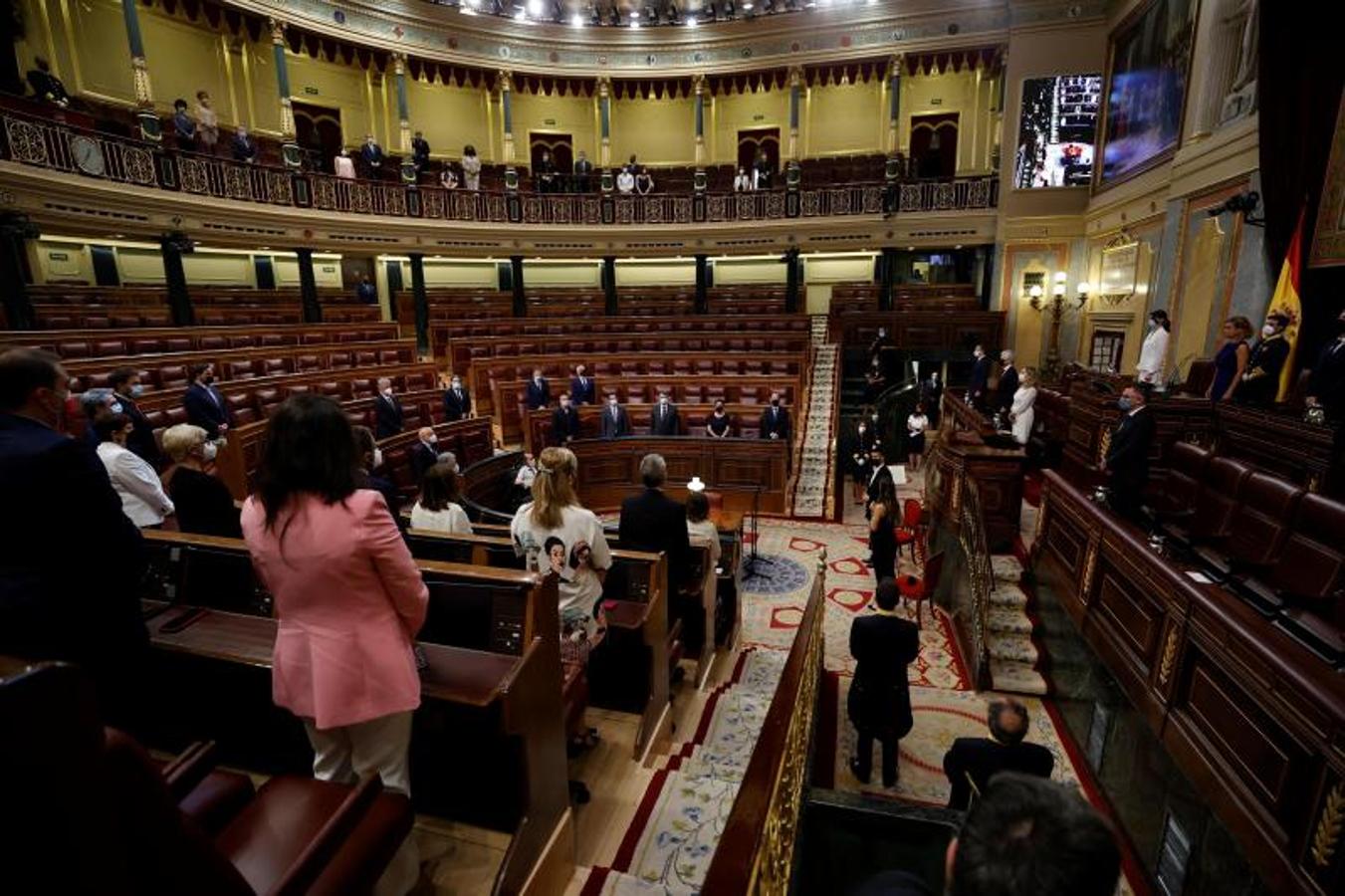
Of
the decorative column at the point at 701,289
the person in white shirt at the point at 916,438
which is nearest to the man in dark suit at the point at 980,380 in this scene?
the person in white shirt at the point at 916,438

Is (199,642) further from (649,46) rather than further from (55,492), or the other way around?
(649,46)

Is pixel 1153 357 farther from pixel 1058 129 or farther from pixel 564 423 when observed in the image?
pixel 1058 129

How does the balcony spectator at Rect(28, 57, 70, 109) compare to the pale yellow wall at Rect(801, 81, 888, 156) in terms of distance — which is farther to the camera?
the pale yellow wall at Rect(801, 81, 888, 156)

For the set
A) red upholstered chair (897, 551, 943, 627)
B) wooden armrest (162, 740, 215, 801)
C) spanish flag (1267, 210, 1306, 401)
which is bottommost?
red upholstered chair (897, 551, 943, 627)

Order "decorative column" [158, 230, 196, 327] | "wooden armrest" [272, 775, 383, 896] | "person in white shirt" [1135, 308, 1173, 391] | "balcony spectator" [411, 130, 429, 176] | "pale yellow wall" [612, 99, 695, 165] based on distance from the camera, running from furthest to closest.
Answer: "pale yellow wall" [612, 99, 695, 165] → "balcony spectator" [411, 130, 429, 176] → "decorative column" [158, 230, 196, 327] → "person in white shirt" [1135, 308, 1173, 391] → "wooden armrest" [272, 775, 383, 896]

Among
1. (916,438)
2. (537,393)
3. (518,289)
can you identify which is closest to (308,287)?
(518,289)

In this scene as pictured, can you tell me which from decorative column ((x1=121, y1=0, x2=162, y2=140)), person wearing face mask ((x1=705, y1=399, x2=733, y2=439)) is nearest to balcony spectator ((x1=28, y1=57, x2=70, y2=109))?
decorative column ((x1=121, y1=0, x2=162, y2=140))

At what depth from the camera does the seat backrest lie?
3248mm

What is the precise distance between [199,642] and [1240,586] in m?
4.32

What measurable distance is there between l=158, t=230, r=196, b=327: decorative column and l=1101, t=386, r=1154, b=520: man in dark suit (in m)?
12.4

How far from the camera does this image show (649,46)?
14.9 metres

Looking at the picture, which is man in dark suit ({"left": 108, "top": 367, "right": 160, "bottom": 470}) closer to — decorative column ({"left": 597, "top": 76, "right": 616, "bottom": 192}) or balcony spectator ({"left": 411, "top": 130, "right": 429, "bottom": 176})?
balcony spectator ({"left": 411, "top": 130, "right": 429, "bottom": 176})

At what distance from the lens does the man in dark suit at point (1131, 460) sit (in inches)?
146

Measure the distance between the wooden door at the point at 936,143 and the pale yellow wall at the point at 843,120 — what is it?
2.96 feet
